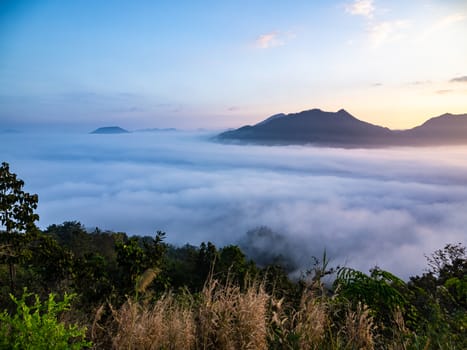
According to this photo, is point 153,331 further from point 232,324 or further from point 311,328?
point 311,328

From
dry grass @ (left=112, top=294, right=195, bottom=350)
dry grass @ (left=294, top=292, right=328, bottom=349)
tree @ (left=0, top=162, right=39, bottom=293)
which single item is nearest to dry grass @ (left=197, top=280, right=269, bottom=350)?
dry grass @ (left=112, top=294, right=195, bottom=350)

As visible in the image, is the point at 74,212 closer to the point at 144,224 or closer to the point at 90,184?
the point at 144,224

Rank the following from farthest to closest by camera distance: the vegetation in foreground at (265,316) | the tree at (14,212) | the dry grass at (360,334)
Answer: the tree at (14,212), the dry grass at (360,334), the vegetation in foreground at (265,316)

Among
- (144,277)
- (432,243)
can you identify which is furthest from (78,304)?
(432,243)

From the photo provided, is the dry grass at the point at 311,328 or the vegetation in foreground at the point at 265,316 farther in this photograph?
the dry grass at the point at 311,328

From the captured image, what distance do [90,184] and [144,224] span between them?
69.1 metres

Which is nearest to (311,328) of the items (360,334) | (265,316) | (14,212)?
(360,334)

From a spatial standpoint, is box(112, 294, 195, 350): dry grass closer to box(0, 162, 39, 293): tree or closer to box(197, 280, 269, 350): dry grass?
box(197, 280, 269, 350): dry grass

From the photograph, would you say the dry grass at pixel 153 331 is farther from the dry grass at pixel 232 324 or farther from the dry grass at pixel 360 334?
the dry grass at pixel 360 334

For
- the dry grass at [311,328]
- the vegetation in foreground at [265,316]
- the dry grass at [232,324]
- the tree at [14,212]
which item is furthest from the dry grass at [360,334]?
the tree at [14,212]

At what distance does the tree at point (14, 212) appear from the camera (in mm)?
9156

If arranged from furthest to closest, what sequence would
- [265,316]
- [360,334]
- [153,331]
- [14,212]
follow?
1. [14,212]
2. [265,316]
3. [153,331]
4. [360,334]

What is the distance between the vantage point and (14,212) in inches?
364

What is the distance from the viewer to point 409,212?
5079 inches
